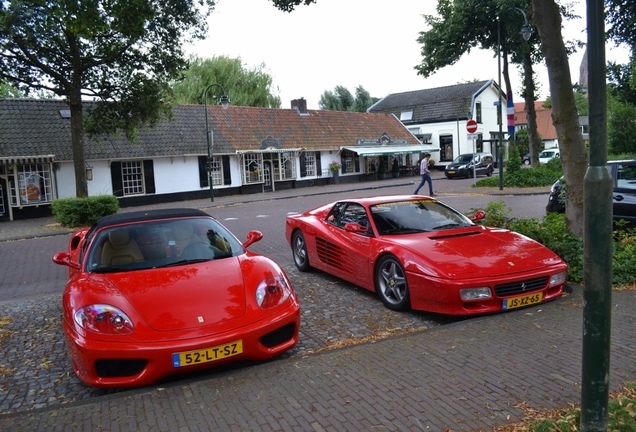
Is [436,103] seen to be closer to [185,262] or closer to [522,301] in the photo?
[522,301]

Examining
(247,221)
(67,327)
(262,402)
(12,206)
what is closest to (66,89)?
(12,206)

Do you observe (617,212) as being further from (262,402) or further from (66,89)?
(66,89)

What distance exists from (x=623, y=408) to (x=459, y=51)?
2924 centimetres

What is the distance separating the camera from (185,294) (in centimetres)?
489

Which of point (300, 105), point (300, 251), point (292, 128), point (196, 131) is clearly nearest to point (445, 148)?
point (300, 105)

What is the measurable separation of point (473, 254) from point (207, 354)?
3353mm

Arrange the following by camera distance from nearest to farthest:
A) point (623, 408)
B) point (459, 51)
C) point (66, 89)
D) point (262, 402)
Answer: point (623, 408)
point (262, 402)
point (66, 89)
point (459, 51)

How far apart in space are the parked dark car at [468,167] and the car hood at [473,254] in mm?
31828

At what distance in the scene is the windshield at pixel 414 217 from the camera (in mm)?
7258

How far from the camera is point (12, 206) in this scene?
24359mm

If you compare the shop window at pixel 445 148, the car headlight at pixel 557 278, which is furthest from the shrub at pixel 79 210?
the shop window at pixel 445 148

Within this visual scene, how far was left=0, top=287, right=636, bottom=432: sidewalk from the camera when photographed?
12.2 feet

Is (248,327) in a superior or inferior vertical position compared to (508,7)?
inferior

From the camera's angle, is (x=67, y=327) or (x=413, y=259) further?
(x=413, y=259)
